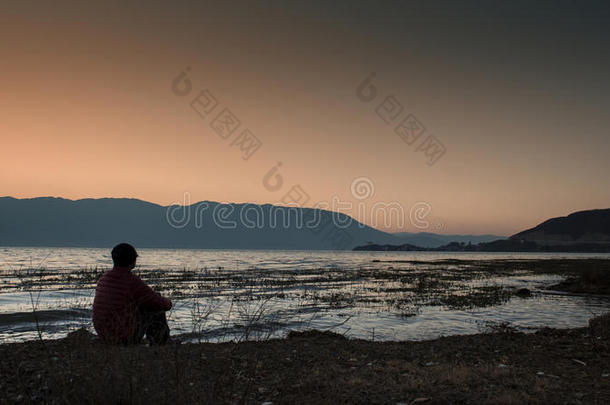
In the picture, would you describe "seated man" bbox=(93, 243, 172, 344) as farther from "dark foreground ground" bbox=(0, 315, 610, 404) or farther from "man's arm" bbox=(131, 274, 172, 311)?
"dark foreground ground" bbox=(0, 315, 610, 404)

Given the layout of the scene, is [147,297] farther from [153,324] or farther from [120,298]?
[153,324]

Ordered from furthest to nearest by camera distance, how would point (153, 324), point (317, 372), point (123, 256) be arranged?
1. point (153, 324)
2. point (123, 256)
3. point (317, 372)

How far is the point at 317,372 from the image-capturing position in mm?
7418

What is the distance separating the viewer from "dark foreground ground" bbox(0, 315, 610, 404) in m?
4.70

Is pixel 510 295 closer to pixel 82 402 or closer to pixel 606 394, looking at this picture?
pixel 606 394

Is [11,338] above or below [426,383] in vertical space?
below

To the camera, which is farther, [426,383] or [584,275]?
[584,275]

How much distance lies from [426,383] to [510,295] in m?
21.4

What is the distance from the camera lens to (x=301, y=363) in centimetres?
820

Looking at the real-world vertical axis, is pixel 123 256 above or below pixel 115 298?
above

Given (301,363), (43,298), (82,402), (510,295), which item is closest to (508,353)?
(301,363)

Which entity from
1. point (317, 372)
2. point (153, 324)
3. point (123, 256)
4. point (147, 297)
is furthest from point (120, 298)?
point (317, 372)

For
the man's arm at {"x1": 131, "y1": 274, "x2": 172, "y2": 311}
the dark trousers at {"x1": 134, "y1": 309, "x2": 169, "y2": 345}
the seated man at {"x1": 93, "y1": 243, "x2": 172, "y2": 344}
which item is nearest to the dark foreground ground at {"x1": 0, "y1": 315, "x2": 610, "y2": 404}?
the dark trousers at {"x1": 134, "y1": 309, "x2": 169, "y2": 345}

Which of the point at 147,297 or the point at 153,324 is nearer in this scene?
the point at 147,297
